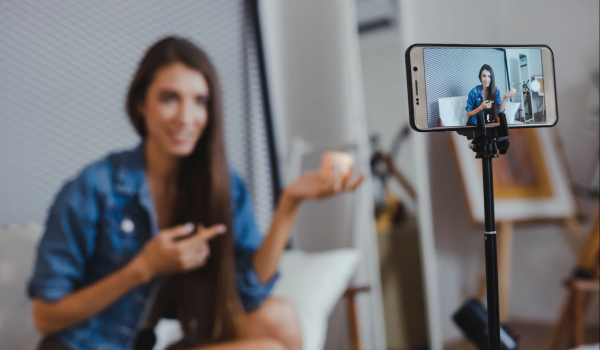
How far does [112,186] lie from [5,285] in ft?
0.94

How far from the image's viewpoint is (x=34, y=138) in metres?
1.23

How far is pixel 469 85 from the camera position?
440 millimetres

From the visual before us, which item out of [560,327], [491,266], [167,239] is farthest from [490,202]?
[560,327]

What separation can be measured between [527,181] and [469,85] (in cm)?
111

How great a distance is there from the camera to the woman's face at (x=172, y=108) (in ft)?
3.68

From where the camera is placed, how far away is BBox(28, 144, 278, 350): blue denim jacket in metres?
0.96

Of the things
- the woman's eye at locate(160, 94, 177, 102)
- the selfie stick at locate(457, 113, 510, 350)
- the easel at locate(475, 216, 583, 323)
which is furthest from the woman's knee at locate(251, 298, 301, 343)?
the selfie stick at locate(457, 113, 510, 350)

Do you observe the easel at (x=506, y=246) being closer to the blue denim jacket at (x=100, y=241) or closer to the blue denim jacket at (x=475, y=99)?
the blue denim jacket at (x=100, y=241)

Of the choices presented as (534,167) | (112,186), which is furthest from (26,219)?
(534,167)

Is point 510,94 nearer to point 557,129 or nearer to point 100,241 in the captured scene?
point 100,241

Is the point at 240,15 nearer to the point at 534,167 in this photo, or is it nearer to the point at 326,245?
the point at 326,245

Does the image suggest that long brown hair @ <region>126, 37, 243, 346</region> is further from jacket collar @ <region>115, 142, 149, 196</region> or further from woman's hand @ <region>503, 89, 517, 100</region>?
woman's hand @ <region>503, 89, 517, 100</region>

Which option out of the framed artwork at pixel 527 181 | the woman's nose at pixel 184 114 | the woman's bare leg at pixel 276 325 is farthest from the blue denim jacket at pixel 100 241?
the framed artwork at pixel 527 181

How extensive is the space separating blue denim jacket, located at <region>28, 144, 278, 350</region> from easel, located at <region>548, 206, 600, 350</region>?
3.07 feet
